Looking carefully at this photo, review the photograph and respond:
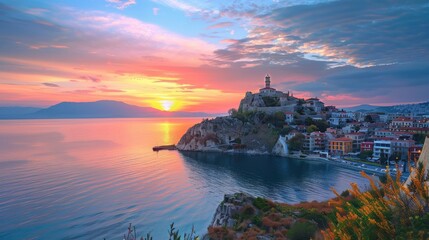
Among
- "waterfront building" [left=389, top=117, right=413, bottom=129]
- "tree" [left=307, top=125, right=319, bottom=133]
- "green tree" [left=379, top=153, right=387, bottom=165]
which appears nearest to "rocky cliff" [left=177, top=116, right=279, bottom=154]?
"tree" [left=307, top=125, right=319, bottom=133]

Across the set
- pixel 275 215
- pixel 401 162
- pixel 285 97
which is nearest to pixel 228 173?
pixel 275 215

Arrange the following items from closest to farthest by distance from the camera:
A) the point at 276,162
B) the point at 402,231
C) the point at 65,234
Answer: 1. the point at 402,231
2. the point at 65,234
3. the point at 276,162

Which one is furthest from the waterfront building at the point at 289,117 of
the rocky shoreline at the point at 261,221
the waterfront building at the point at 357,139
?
the rocky shoreline at the point at 261,221

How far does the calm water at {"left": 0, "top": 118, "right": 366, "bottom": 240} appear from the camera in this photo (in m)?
19.1

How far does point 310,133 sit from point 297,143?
3.89 meters

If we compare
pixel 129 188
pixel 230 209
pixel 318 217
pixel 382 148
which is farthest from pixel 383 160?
pixel 129 188

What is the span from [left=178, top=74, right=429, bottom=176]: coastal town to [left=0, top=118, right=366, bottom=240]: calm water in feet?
19.8

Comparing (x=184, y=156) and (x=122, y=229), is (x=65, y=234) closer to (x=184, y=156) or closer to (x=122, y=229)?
(x=122, y=229)

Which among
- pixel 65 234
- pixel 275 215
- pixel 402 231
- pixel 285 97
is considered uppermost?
pixel 285 97

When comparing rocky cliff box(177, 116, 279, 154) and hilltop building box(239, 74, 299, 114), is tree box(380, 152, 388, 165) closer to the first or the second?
rocky cliff box(177, 116, 279, 154)

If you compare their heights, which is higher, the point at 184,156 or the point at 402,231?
the point at 402,231

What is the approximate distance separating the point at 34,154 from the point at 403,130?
2406 inches

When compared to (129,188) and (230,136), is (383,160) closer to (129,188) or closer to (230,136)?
(230,136)

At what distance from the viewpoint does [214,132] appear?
5866 centimetres
